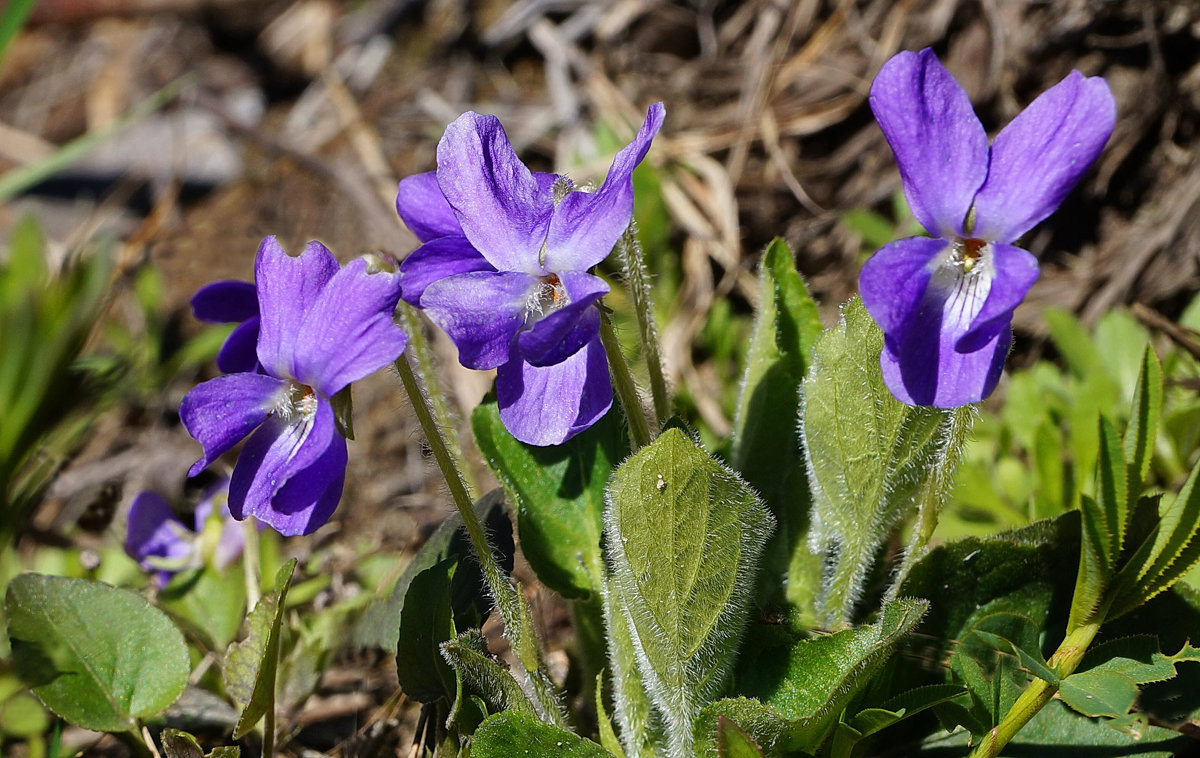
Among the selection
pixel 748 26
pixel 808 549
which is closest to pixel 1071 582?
pixel 808 549

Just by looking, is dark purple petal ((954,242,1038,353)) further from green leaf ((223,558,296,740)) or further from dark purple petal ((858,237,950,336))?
green leaf ((223,558,296,740))

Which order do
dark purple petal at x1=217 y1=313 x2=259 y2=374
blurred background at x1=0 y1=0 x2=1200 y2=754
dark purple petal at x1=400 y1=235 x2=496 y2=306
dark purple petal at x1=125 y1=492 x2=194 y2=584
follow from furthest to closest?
blurred background at x1=0 y1=0 x2=1200 y2=754 < dark purple petal at x1=125 y1=492 x2=194 y2=584 < dark purple petal at x1=217 y1=313 x2=259 y2=374 < dark purple petal at x1=400 y1=235 x2=496 y2=306

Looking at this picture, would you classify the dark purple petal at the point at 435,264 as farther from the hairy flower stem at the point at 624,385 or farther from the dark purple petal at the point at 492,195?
the hairy flower stem at the point at 624,385

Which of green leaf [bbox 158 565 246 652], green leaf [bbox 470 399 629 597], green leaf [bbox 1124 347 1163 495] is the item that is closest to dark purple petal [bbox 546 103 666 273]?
green leaf [bbox 470 399 629 597]

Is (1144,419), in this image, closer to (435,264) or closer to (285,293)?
(435,264)

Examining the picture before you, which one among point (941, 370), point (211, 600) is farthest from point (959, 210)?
point (211, 600)

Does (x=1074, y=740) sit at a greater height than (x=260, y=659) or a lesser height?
lesser

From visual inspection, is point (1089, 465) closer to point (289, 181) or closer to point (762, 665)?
point (762, 665)
